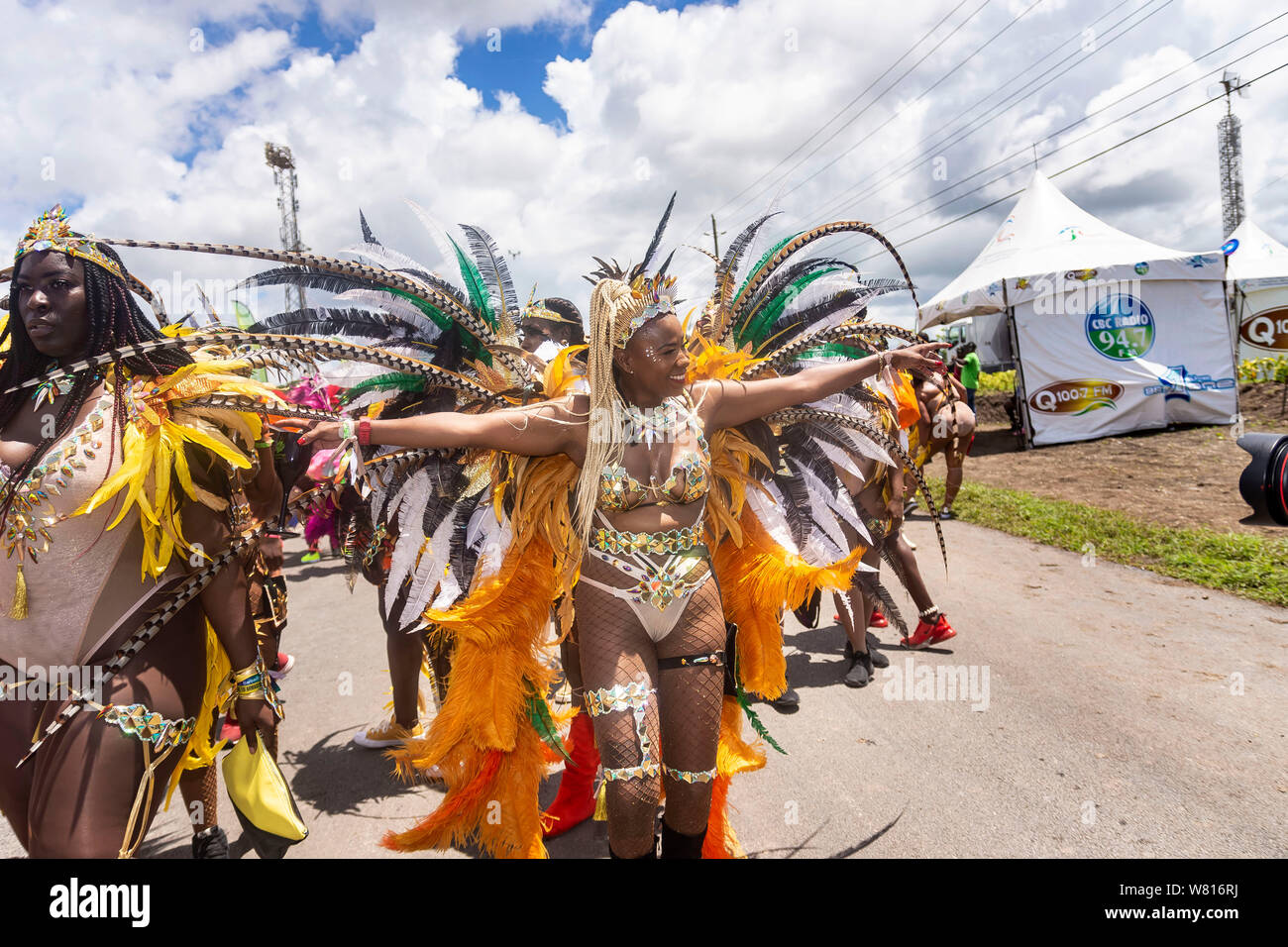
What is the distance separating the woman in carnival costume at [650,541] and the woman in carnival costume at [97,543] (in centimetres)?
51

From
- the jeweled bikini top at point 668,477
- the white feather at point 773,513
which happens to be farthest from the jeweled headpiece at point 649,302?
the white feather at point 773,513

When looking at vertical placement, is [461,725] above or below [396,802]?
above

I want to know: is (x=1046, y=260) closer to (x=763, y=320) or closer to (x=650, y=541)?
(x=763, y=320)

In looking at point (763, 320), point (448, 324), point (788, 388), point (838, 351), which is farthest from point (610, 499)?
point (838, 351)

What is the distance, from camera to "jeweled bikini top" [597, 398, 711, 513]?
2432mm

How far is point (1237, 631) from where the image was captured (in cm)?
489

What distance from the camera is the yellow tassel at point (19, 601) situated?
80.7 inches

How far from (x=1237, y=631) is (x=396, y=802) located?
A: 17.5ft

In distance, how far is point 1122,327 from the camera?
42.5ft

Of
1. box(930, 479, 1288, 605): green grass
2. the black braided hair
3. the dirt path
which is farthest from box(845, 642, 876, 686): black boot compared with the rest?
the dirt path

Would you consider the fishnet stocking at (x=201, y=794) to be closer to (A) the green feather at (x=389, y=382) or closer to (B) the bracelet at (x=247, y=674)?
(B) the bracelet at (x=247, y=674)

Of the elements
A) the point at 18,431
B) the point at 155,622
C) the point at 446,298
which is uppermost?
the point at 446,298
